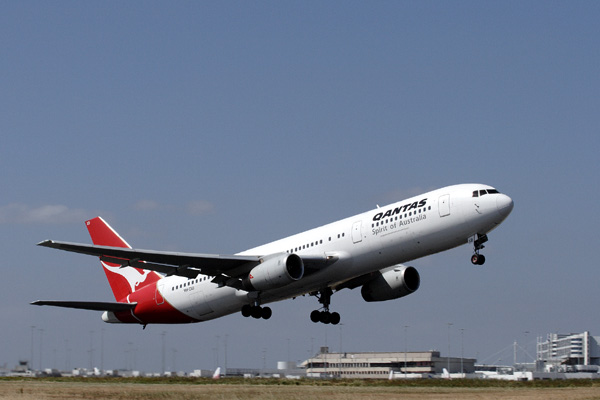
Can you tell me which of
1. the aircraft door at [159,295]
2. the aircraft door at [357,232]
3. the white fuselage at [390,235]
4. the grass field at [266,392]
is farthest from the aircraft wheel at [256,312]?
the aircraft door at [357,232]

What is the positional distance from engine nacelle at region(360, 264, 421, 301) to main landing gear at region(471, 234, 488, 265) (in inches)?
350

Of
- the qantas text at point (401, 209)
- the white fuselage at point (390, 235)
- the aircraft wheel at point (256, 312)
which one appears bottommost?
the aircraft wheel at point (256, 312)

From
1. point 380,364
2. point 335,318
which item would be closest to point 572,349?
point 380,364

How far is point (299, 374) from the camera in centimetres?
12381

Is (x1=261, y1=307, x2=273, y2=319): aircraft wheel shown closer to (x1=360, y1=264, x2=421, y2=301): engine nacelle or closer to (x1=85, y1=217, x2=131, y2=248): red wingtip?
(x1=360, y1=264, x2=421, y2=301): engine nacelle

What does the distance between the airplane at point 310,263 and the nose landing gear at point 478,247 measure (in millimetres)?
46

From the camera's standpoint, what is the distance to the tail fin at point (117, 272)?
52.9 m

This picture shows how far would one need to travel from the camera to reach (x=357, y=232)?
40.0 m

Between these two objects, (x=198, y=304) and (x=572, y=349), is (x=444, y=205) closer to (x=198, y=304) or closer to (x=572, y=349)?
(x=198, y=304)

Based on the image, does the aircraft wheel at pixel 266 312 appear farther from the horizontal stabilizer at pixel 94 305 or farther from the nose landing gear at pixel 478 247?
the nose landing gear at pixel 478 247

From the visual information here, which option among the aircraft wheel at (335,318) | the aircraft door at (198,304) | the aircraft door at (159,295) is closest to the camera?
the aircraft door at (198,304)

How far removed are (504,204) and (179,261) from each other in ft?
56.1

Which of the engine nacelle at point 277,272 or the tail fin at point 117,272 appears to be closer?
the engine nacelle at point 277,272

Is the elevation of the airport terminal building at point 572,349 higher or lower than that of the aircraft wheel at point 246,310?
→ lower
